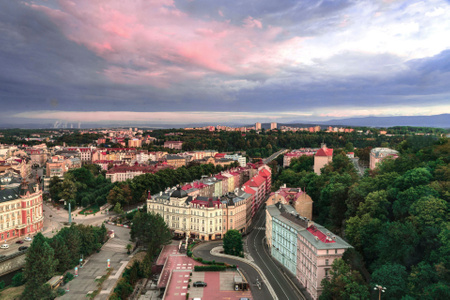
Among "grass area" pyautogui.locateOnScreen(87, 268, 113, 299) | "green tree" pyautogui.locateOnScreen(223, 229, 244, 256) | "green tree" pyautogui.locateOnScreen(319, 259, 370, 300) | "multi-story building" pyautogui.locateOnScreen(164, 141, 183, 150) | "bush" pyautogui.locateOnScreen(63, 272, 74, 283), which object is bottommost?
"grass area" pyautogui.locateOnScreen(87, 268, 113, 299)

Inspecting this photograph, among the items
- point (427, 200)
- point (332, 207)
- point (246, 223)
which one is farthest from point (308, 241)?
point (246, 223)

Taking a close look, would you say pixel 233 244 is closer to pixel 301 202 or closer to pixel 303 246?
pixel 303 246

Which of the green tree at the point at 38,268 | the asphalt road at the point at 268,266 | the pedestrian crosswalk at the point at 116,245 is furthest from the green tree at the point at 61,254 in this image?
the asphalt road at the point at 268,266

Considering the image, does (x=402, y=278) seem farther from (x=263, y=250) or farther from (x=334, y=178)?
(x=334, y=178)

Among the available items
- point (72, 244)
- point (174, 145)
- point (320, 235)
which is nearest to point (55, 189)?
point (72, 244)

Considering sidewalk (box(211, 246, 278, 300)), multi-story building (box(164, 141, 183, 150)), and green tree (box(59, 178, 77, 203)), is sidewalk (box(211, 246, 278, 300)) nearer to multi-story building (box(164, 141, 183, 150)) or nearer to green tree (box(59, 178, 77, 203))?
green tree (box(59, 178, 77, 203))

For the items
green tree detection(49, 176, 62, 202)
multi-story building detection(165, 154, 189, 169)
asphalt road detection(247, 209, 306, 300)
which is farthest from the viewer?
multi-story building detection(165, 154, 189, 169)

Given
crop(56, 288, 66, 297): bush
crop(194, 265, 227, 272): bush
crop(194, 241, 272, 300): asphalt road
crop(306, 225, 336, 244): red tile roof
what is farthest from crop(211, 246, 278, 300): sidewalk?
crop(56, 288, 66, 297): bush
